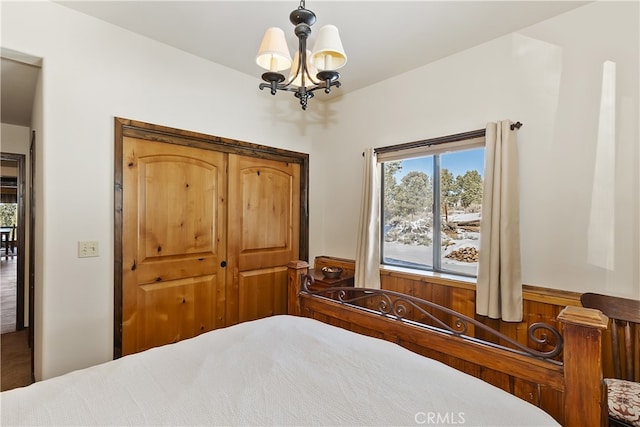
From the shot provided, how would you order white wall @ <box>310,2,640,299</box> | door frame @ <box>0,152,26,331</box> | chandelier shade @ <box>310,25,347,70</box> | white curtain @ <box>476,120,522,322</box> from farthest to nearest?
door frame @ <box>0,152,26,331</box> < white curtain @ <box>476,120,522,322</box> < white wall @ <box>310,2,640,299</box> < chandelier shade @ <box>310,25,347,70</box>

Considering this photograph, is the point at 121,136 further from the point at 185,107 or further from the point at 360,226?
the point at 360,226

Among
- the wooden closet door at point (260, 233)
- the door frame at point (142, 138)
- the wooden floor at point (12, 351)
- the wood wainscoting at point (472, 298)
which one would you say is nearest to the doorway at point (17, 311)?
the wooden floor at point (12, 351)

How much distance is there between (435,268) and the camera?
2629mm

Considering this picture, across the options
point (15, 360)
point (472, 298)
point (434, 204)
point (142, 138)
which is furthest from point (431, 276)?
point (15, 360)

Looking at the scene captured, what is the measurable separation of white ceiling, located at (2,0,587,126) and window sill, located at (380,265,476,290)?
70.6 inches

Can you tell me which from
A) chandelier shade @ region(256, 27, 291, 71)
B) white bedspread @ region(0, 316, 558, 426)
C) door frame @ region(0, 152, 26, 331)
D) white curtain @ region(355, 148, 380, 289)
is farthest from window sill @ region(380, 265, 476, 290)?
door frame @ region(0, 152, 26, 331)

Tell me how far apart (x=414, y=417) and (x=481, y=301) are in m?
1.50

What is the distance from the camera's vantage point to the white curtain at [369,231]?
9.14 feet

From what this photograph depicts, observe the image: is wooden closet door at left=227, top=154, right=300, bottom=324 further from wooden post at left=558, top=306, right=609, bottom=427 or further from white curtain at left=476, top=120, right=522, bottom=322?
wooden post at left=558, top=306, right=609, bottom=427

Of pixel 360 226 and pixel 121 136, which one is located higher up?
pixel 121 136

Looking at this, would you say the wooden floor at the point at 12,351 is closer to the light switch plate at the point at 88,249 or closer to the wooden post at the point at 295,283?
the light switch plate at the point at 88,249

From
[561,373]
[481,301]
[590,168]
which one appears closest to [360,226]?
[481,301]

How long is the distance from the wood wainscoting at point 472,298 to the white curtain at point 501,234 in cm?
10

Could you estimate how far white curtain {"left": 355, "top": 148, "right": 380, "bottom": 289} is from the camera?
9.14 feet
